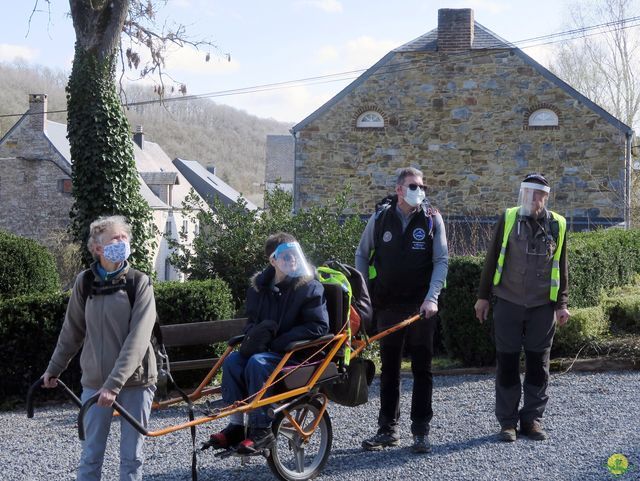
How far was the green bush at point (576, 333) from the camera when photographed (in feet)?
33.2

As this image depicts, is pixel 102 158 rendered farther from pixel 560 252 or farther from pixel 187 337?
pixel 560 252

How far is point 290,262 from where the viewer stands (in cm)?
594

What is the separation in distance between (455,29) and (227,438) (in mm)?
21846

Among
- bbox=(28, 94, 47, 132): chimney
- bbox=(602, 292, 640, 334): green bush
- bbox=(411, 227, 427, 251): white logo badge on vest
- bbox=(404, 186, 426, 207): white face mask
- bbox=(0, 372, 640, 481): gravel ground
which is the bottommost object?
bbox=(0, 372, 640, 481): gravel ground

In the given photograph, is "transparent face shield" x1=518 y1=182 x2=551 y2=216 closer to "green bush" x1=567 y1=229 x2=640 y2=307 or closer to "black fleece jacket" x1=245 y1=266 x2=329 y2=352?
"black fleece jacket" x1=245 y1=266 x2=329 y2=352

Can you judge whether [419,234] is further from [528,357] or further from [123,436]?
[123,436]

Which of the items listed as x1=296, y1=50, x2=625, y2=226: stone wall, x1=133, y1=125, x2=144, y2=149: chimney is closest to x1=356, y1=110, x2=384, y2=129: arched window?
x1=296, y1=50, x2=625, y2=226: stone wall

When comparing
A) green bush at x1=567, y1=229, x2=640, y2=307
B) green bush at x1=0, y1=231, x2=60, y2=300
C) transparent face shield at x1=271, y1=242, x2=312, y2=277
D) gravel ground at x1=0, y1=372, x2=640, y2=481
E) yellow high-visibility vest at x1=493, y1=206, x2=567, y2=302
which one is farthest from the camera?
green bush at x1=0, y1=231, x2=60, y2=300

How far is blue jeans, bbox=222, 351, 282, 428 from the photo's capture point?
5602 millimetres

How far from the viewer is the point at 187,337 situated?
893 cm

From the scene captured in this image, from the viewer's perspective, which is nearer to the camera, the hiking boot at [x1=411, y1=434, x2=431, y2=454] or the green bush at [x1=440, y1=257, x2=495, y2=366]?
the hiking boot at [x1=411, y1=434, x2=431, y2=454]

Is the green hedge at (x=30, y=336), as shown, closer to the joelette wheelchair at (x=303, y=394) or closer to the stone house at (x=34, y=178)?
the joelette wheelchair at (x=303, y=394)

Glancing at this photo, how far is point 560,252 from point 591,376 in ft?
10.1

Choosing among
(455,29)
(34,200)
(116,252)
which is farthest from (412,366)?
(34,200)
